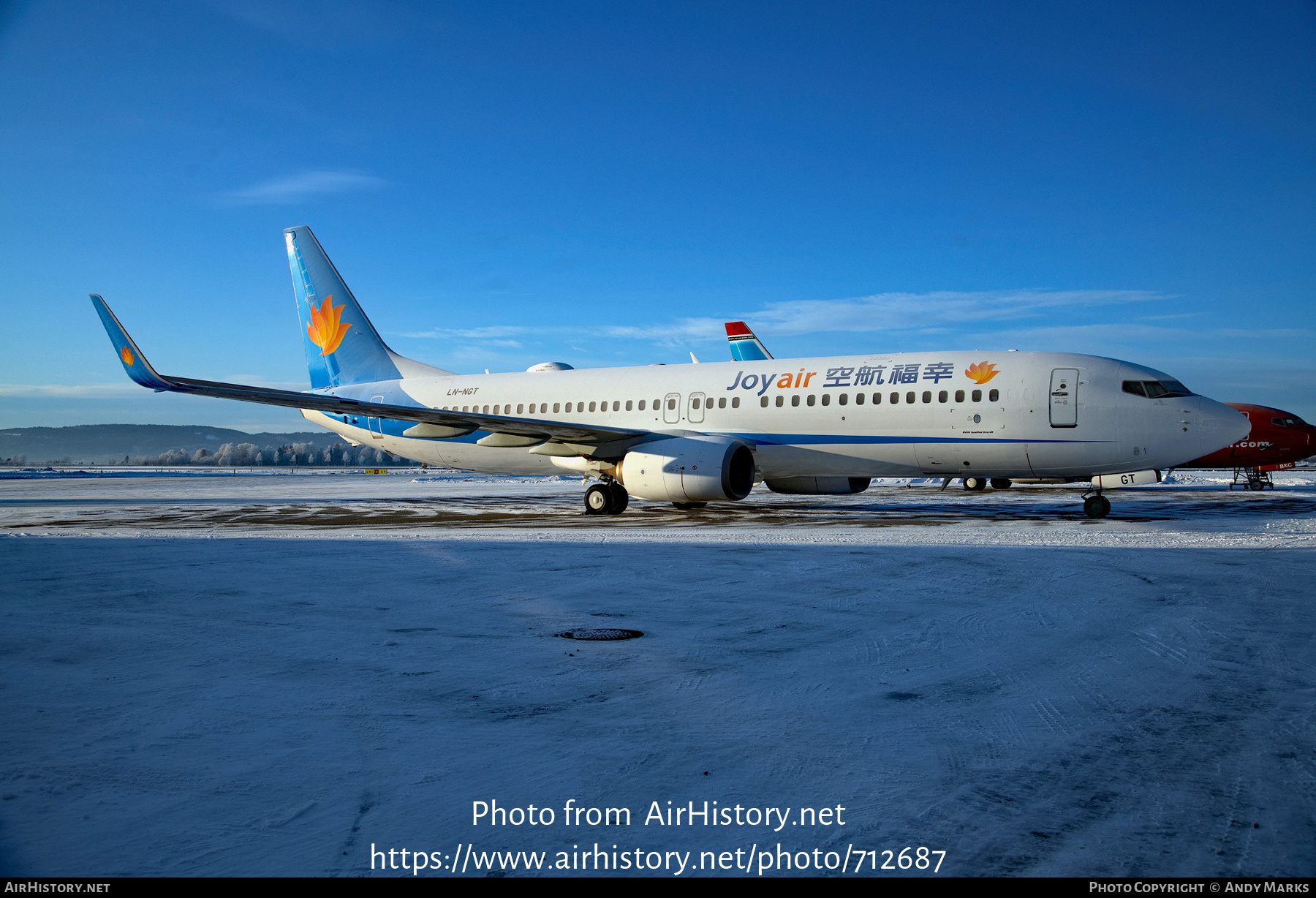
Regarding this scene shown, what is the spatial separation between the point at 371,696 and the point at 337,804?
1430 millimetres

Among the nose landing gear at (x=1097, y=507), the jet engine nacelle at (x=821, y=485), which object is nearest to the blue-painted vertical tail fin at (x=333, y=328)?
the jet engine nacelle at (x=821, y=485)

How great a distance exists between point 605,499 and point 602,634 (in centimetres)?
1338

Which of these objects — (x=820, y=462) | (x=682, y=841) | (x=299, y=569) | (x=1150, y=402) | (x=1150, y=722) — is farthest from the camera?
(x=820, y=462)

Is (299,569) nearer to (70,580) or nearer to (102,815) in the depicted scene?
(70,580)

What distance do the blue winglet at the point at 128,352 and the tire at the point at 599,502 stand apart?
9011 millimetres

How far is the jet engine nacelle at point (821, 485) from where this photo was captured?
63.4ft

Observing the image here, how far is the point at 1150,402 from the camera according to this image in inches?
636

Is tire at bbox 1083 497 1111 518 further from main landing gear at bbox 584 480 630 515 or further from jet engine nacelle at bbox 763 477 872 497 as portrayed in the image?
main landing gear at bbox 584 480 630 515

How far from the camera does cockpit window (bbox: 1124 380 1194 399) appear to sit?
16.2 meters

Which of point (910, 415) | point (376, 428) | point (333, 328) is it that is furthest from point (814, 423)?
point (333, 328)

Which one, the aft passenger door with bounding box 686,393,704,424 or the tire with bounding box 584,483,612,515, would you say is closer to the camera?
the tire with bounding box 584,483,612,515

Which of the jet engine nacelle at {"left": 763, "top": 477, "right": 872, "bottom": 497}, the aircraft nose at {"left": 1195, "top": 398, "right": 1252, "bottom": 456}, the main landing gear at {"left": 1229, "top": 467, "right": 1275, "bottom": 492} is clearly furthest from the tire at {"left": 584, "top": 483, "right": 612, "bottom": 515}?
the main landing gear at {"left": 1229, "top": 467, "right": 1275, "bottom": 492}

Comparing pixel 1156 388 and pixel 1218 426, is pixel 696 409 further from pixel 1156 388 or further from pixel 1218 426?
pixel 1218 426
